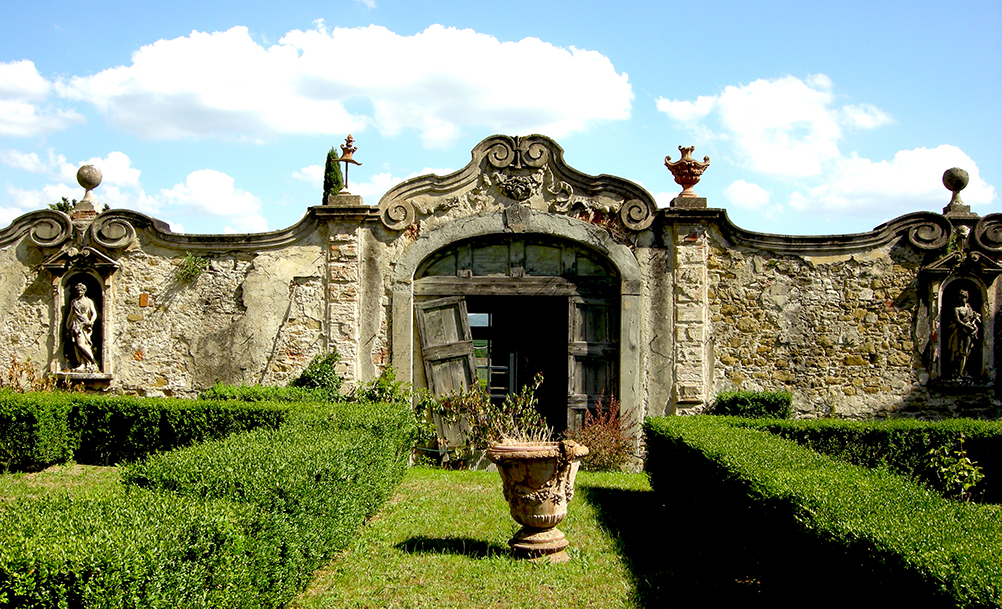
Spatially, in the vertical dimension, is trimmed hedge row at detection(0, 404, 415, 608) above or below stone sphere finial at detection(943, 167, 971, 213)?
below

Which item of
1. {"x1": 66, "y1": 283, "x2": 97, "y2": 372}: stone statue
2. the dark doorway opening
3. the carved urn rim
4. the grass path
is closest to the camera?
the grass path

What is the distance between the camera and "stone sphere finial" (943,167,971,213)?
416 inches

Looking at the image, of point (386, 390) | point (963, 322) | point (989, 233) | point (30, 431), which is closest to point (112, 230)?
point (30, 431)

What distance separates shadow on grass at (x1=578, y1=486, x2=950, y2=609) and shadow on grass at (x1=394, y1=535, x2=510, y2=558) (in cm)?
107

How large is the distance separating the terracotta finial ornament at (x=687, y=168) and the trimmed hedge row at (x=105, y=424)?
241 inches

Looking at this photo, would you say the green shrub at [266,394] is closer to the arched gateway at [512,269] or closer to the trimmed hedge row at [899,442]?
the arched gateway at [512,269]

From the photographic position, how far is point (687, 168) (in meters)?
10.7

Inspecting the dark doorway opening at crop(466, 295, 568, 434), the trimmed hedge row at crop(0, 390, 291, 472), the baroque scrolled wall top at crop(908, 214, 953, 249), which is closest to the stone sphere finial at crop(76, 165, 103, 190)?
the trimmed hedge row at crop(0, 390, 291, 472)

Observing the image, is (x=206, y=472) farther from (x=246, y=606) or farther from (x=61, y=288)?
(x=61, y=288)

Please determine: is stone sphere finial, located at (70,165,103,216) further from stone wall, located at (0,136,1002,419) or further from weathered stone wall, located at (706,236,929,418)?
weathered stone wall, located at (706,236,929,418)

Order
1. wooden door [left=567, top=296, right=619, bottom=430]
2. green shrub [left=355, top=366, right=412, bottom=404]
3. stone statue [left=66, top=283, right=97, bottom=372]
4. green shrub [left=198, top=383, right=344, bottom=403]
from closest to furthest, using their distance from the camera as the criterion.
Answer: green shrub [left=198, top=383, right=344, bottom=403] < green shrub [left=355, top=366, right=412, bottom=404] < wooden door [left=567, top=296, right=619, bottom=430] < stone statue [left=66, top=283, right=97, bottom=372]

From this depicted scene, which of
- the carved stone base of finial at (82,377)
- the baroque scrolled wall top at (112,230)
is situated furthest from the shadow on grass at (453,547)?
the baroque scrolled wall top at (112,230)

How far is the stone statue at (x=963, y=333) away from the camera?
10.3 m

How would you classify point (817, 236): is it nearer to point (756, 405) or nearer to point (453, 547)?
point (756, 405)
